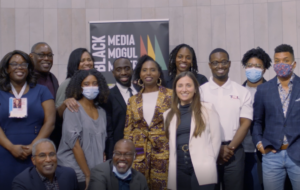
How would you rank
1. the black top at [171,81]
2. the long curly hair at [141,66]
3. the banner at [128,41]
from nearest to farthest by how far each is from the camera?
1. the long curly hair at [141,66]
2. the black top at [171,81]
3. the banner at [128,41]

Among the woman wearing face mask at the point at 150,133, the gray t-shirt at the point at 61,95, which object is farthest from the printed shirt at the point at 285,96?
the gray t-shirt at the point at 61,95

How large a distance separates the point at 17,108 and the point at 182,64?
206cm

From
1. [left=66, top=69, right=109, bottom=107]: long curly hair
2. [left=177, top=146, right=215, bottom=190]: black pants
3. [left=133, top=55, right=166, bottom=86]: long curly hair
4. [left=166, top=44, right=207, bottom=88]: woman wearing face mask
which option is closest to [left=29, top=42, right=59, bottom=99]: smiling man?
[left=66, top=69, right=109, bottom=107]: long curly hair

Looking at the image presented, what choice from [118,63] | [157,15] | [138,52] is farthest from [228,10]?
[118,63]

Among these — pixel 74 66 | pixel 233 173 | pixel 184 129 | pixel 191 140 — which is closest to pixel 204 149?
pixel 191 140

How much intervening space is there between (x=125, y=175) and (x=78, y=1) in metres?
5.39

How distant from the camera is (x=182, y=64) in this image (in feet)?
16.6

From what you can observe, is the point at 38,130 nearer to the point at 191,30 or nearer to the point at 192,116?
the point at 192,116

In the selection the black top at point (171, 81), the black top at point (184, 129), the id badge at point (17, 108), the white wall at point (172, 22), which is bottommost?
the black top at point (184, 129)

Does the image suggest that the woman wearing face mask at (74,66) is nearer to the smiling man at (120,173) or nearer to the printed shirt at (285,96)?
the smiling man at (120,173)

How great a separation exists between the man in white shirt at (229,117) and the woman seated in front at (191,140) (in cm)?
33

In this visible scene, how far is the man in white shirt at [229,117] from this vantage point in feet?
14.0

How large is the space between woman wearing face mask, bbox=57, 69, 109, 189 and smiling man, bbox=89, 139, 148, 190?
1.39 ft

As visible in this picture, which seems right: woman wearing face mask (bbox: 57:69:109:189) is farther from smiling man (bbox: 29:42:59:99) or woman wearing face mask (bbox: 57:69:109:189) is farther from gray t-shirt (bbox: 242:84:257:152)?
gray t-shirt (bbox: 242:84:257:152)
